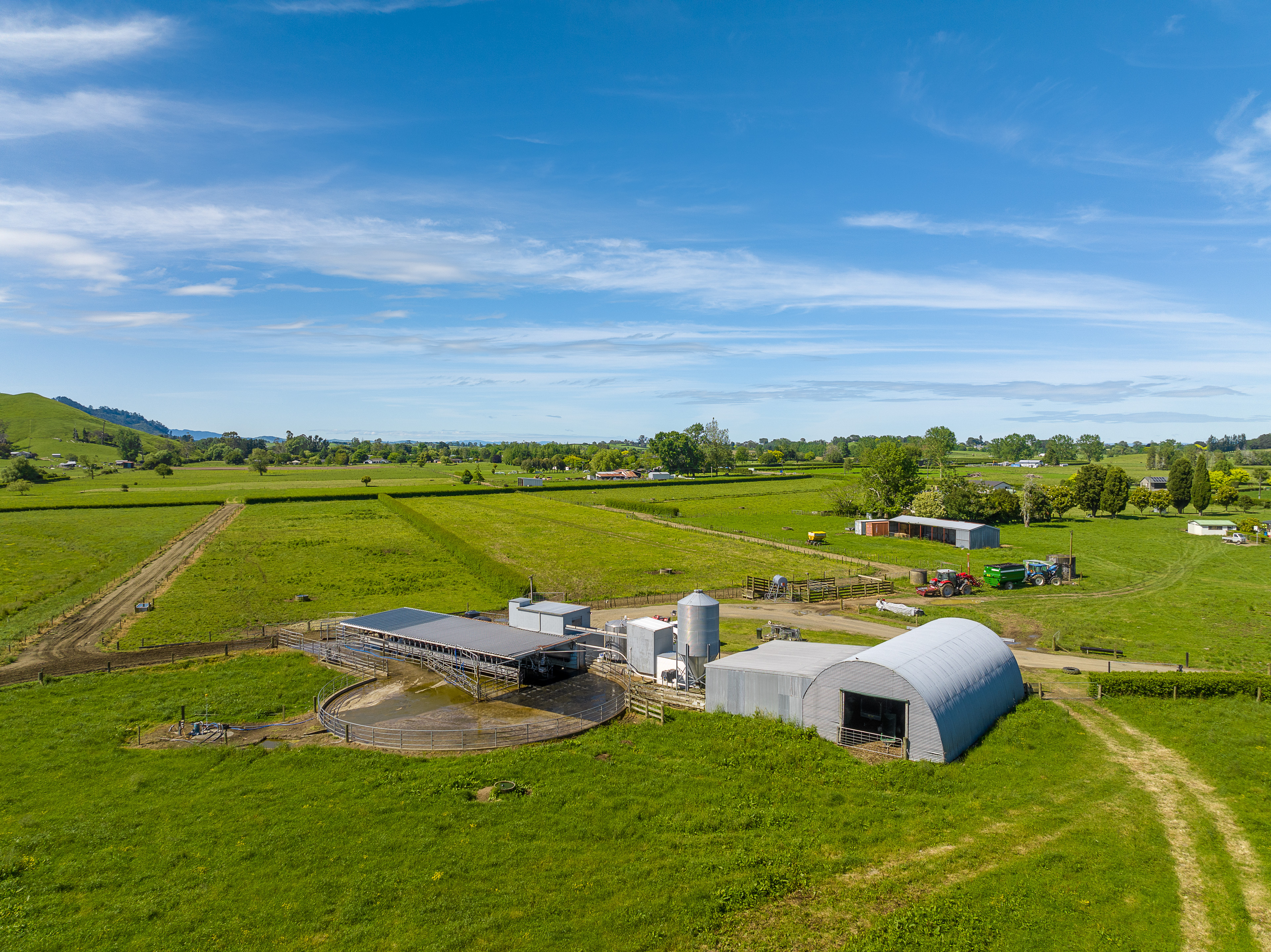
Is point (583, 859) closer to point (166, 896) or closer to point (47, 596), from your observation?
point (166, 896)

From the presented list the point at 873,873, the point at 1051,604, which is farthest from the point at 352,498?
the point at 873,873

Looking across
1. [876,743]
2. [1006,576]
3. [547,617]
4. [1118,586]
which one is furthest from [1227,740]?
[1118,586]

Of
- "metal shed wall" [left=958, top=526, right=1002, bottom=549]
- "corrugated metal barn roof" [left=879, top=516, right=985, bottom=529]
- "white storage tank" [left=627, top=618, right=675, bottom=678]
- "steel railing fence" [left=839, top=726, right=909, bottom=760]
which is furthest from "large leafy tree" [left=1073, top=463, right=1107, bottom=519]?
"steel railing fence" [left=839, top=726, right=909, bottom=760]

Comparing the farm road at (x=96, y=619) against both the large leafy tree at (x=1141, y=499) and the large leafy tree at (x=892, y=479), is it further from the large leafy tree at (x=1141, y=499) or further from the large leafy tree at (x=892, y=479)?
the large leafy tree at (x=1141, y=499)

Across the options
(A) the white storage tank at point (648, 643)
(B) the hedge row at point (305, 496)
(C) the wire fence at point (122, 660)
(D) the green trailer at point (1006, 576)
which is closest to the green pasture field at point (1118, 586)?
(D) the green trailer at point (1006, 576)

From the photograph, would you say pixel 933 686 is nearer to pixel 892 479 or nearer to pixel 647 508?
pixel 892 479
